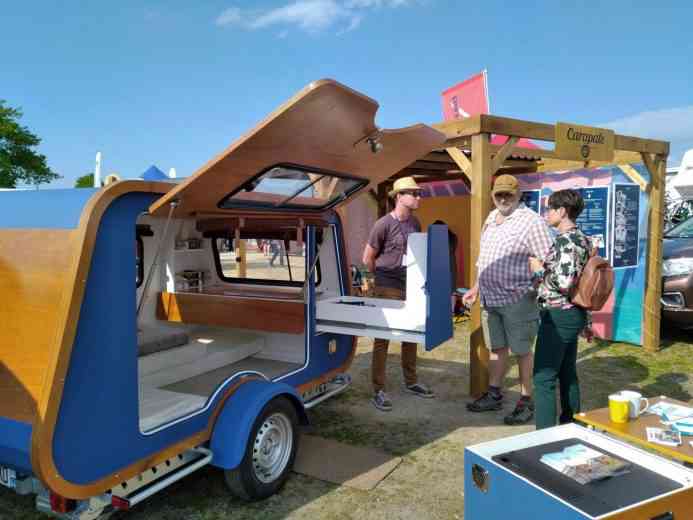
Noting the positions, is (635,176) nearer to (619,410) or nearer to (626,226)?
(626,226)

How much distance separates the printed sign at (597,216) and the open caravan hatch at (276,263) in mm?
3824

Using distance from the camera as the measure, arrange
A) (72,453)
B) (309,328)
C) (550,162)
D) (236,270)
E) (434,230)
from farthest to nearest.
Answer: (550,162) → (236,270) → (309,328) → (434,230) → (72,453)

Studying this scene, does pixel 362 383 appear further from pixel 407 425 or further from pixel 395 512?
pixel 395 512

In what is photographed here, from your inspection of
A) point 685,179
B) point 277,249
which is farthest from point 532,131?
point 685,179

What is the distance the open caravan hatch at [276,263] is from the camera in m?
2.81

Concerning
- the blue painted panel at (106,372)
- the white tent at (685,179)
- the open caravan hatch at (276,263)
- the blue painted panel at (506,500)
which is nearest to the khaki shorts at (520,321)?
the open caravan hatch at (276,263)

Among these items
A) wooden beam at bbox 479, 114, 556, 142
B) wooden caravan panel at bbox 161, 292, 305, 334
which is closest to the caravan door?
wooden caravan panel at bbox 161, 292, 305, 334

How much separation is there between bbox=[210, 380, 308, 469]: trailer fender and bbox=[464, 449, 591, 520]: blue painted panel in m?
1.39

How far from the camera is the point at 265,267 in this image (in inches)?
234

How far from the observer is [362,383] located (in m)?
5.75

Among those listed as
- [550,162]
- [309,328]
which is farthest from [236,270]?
[550,162]

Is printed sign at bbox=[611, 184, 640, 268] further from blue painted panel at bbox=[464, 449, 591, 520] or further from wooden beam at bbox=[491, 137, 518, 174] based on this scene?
blue painted panel at bbox=[464, 449, 591, 520]

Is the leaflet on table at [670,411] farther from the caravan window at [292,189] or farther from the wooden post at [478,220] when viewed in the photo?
the caravan window at [292,189]

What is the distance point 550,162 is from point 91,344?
26.9 feet
